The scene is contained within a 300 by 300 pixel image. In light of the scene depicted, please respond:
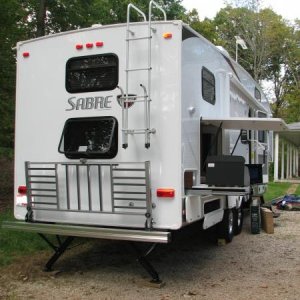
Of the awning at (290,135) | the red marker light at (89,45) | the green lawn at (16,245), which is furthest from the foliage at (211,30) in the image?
the red marker light at (89,45)

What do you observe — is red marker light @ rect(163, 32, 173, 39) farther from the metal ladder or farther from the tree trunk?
the tree trunk

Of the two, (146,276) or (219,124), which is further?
(219,124)

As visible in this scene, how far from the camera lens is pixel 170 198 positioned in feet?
17.2

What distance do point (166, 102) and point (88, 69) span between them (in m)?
1.17

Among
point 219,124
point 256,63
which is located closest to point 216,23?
point 256,63

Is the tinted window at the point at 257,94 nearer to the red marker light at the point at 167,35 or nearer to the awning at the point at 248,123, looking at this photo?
the awning at the point at 248,123

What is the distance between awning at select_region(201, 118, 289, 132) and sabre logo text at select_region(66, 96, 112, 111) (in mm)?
1361

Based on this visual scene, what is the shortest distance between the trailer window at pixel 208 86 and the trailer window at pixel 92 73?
137 cm

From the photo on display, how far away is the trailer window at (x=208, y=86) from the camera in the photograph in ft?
21.1

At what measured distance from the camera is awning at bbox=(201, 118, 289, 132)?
21.2 feet

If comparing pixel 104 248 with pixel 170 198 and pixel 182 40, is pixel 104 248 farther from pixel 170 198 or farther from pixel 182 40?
pixel 182 40

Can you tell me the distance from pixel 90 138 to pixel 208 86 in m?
1.97

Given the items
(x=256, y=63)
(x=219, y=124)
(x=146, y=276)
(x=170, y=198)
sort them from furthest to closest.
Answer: (x=256, y=63), (x=219, y=124), (x=146, y=276), (x=170, y=198)

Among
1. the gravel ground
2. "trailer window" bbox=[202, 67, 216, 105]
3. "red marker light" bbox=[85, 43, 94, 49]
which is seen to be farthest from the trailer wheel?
"red marker light" bbox=[85, 43, 94, 49]
